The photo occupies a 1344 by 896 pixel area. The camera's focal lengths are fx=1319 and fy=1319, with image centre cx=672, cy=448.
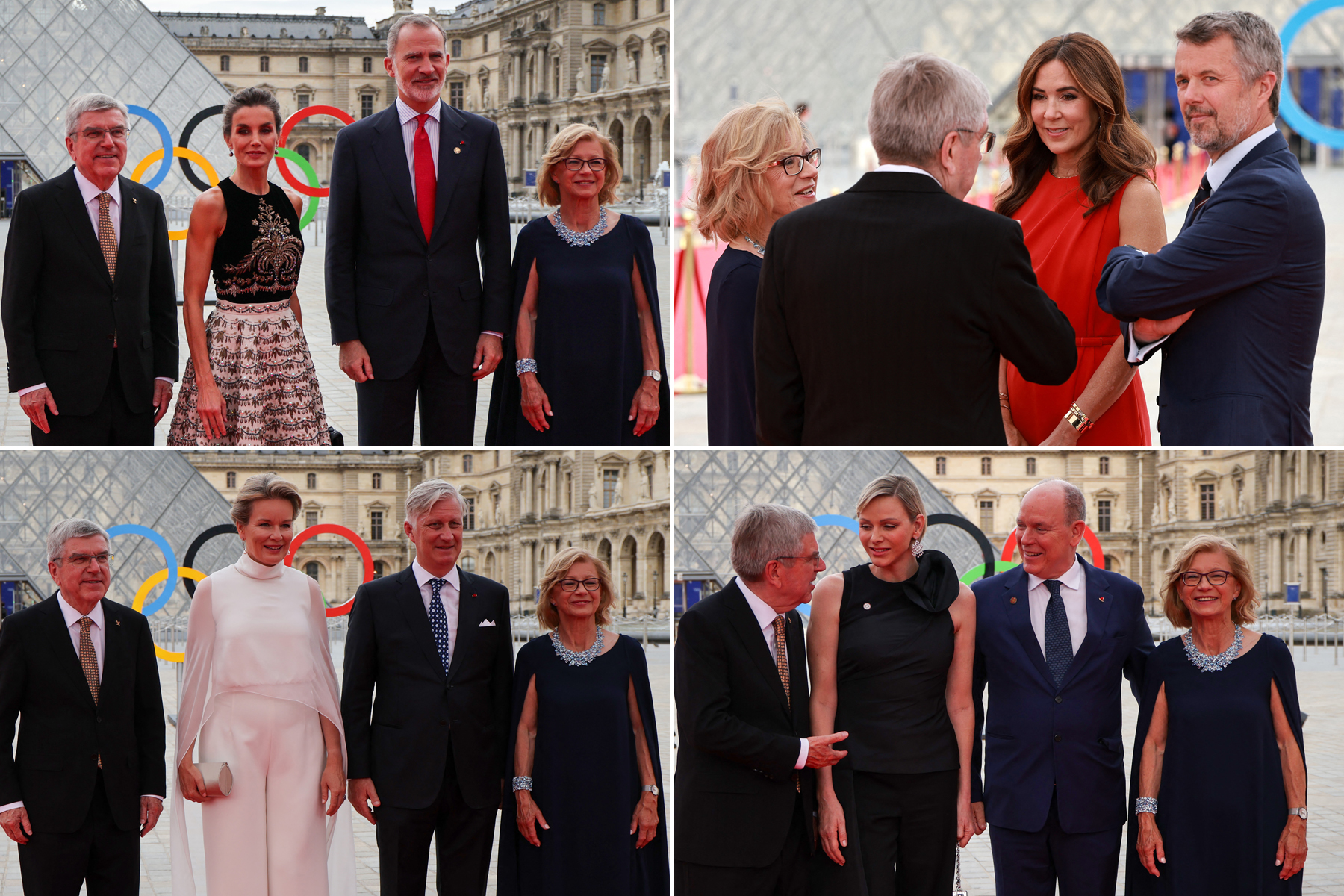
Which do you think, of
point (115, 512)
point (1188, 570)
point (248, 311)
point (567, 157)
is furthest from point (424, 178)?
point (1188, 570)

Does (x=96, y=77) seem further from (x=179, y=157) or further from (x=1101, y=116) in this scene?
(x=1101, y=116)

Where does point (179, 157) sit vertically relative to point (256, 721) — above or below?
above

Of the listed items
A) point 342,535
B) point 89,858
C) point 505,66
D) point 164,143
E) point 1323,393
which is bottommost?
point 89,858

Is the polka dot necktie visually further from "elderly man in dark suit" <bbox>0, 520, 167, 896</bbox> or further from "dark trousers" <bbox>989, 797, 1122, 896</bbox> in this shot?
"dark trousers" <bbox>989, 797, 1122, 896</bbox>

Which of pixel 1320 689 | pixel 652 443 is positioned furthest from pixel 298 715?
pixel 1320 689

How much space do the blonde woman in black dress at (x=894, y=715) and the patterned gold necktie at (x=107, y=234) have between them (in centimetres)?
202

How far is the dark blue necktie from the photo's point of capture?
3.10 m

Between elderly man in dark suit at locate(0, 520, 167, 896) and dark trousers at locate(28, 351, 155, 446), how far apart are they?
0.84 feet

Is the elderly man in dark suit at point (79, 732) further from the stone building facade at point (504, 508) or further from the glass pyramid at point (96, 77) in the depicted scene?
the glass pyramid at point (96, 77)

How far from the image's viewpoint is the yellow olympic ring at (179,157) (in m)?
3.89

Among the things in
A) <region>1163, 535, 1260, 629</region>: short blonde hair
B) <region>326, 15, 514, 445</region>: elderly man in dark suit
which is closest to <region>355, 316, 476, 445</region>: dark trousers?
<region>326, 15, 514, 445</region>: elderly man in dark suit

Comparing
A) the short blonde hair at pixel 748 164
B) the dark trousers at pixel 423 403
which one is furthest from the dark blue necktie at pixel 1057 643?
the dark trousers at pixel 423 403

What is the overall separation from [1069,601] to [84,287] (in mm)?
2589

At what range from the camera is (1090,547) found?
4.06 m
